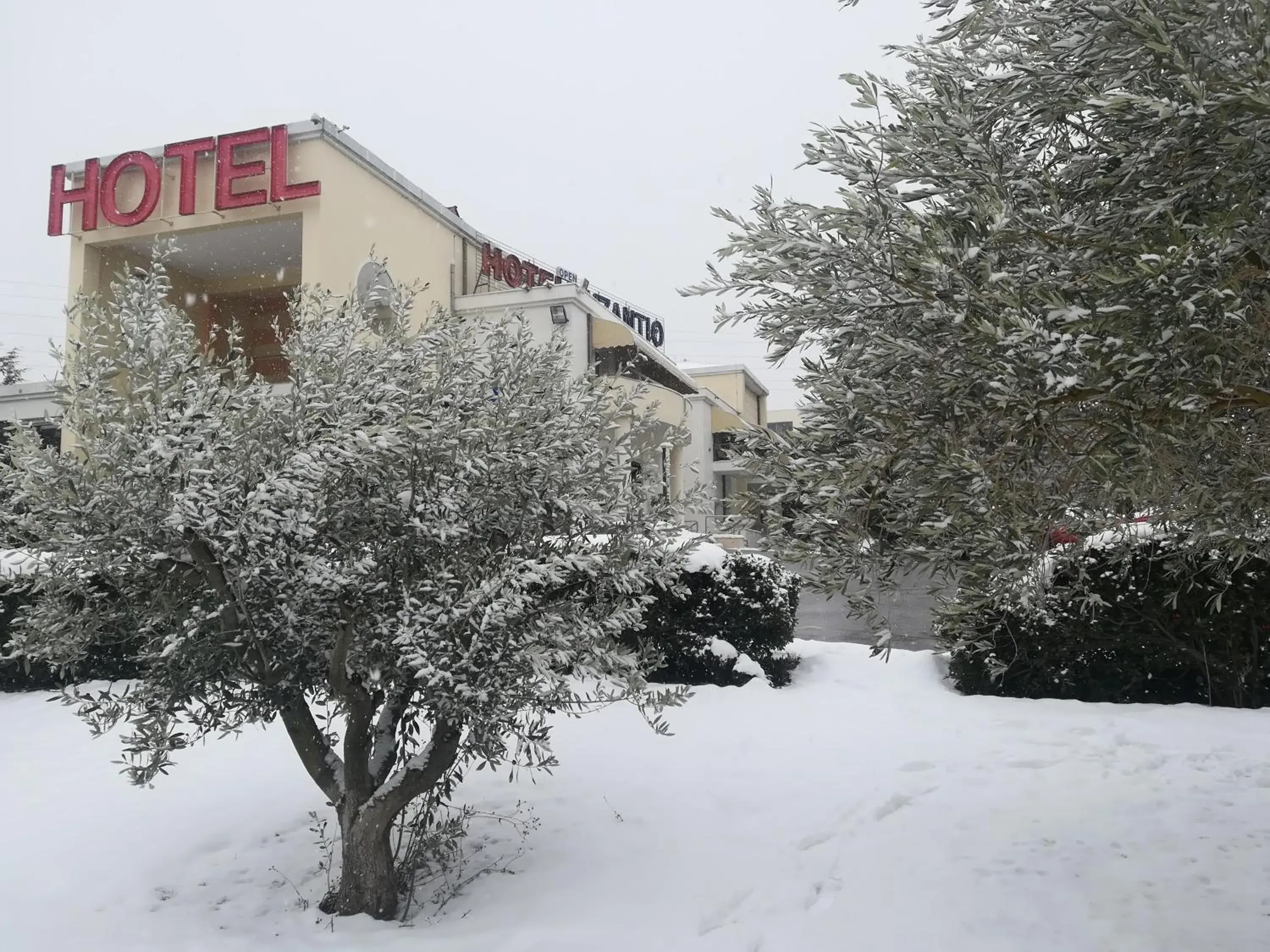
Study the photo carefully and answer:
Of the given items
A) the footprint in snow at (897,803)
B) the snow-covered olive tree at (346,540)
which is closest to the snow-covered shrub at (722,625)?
the footprint in snow at (897,803)

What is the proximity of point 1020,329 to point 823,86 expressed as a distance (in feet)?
6.64

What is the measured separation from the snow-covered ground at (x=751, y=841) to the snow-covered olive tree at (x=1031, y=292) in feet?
6.19

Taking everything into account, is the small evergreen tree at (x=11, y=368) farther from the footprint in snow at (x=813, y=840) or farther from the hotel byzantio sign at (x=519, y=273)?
the footprint in snow at (x=813, y=840)

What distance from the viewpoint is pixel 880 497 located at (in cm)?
423

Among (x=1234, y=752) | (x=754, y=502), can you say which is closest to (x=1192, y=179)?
(x=754, y=502)

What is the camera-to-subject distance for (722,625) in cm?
960

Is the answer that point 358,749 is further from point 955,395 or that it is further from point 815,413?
point 955,395

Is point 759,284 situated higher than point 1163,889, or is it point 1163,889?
point 759,284

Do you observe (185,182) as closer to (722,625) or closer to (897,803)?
(722,625)

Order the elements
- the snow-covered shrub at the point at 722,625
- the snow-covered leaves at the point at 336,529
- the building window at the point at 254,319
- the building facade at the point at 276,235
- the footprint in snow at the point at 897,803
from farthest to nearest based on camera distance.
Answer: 1. the building window at the point at 254,319
2. the building facade at the point at 276,235
3. the snow-covered shrub at the point at 722,625
4. the footprint in snow at the point at 897,803
5. the snow-covered leaves at the point at 336,529

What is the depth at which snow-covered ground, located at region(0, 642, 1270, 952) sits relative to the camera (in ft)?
15.0

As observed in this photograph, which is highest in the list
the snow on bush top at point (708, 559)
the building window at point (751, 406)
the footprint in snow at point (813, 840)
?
the building window at point (751, 406)

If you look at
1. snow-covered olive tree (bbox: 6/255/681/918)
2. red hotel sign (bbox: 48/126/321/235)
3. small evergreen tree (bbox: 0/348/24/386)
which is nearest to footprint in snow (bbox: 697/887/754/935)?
snow-covered olive tree (bbox: 6/255/681/918)

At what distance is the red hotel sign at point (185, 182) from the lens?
54.0 ft
